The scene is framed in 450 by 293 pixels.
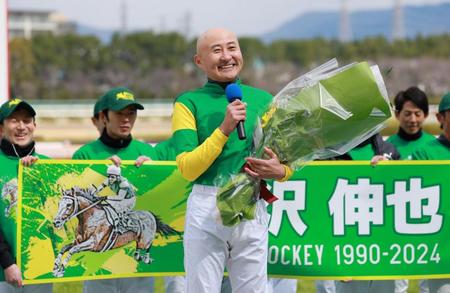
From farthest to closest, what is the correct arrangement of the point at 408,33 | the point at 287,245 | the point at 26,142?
the point at 408,33 < the point at 287,245 < the point at 26,142

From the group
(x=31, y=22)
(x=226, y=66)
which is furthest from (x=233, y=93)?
(x=31, y=22)

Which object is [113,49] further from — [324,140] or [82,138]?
[324,140]

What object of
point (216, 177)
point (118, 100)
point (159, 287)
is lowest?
point (159, 287)

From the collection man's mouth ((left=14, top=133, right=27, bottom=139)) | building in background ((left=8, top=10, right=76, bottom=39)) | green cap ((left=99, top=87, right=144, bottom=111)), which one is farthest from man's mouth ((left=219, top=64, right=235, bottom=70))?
building in background ((left=8, top=10, right=76, bottom=39))

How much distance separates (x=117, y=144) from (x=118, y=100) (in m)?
0.34

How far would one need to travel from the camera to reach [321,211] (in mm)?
6055

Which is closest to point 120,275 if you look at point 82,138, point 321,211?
point 321,211

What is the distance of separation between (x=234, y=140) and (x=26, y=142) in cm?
177

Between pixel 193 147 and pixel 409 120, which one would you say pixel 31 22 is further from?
pixel 193 147

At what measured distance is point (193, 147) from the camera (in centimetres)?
436

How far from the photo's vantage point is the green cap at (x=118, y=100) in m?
5.74

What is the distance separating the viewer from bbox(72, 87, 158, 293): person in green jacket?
579cm

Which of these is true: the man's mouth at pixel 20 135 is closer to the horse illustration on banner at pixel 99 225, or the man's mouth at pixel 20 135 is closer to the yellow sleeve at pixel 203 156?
the horse illustration on banner at pixel 99 225

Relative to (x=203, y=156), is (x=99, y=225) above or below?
below
